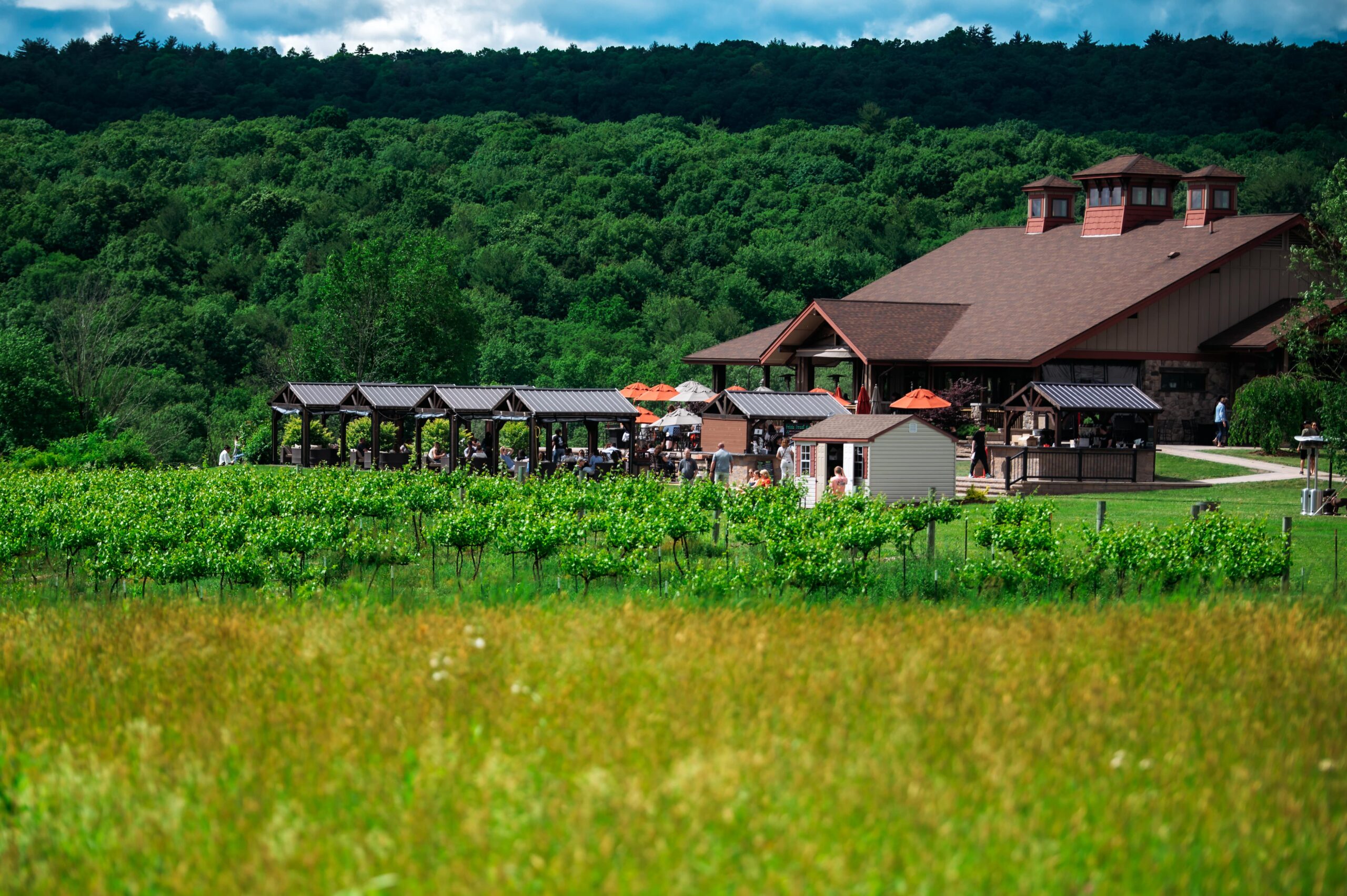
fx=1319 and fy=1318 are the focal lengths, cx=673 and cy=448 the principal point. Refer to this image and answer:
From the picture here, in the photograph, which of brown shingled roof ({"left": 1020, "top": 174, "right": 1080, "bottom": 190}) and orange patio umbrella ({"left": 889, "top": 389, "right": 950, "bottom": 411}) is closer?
orange patio umbrella ({"left": 889, "top": 389, "right": 950, "bottom": 411})

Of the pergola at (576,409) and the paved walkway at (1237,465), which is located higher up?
the pergola at (576,409)

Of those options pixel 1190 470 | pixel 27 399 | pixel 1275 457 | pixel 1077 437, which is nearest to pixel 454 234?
pixel 27 399

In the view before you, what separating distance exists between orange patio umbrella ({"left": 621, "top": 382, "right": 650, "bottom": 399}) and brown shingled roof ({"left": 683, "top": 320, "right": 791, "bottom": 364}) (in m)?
3.12

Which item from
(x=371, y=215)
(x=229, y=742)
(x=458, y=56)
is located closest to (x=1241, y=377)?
(x=229, y=742)

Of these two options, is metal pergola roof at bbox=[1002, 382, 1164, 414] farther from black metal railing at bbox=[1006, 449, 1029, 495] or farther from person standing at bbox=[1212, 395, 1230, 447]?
person standing at bbox=[1212, 395, 1230, 447]

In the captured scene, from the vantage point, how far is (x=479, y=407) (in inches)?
1486

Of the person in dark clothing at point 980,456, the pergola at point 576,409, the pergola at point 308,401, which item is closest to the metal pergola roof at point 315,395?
the pergola at point 308,401

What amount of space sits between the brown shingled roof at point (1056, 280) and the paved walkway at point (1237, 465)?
14.9ft

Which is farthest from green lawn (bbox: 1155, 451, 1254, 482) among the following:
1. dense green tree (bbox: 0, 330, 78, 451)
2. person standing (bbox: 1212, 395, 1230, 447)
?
dense green tree (bbox: 0, 330, 78, 451)

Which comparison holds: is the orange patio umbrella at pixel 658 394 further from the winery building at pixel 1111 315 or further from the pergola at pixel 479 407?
the pergola at pixel 479 407

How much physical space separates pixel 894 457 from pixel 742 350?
21.0 m

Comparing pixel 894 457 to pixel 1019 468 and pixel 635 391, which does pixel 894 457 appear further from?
pixel 635 391

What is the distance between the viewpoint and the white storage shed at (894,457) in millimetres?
29500

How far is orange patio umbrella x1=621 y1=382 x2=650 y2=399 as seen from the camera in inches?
1871
